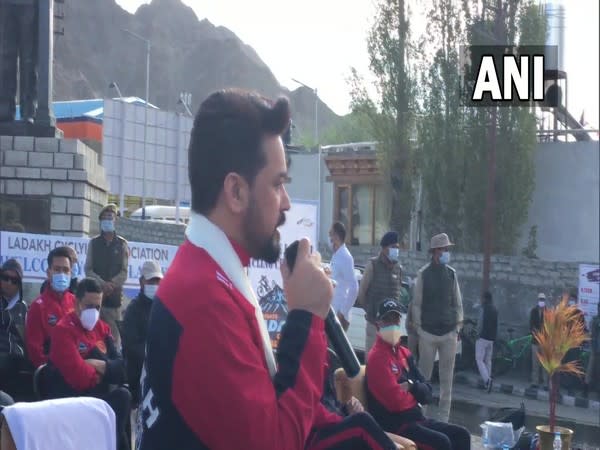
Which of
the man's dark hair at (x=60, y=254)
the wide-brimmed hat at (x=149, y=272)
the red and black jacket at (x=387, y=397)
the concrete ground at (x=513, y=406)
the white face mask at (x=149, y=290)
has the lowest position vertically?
the concrete ground at (x=513, y=406)

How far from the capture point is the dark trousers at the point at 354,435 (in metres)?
3.67

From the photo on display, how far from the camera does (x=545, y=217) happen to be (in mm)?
27594

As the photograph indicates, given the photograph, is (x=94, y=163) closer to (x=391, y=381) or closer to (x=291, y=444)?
(x=391, y=381)

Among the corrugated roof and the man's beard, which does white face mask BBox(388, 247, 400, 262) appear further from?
the corrugated roof

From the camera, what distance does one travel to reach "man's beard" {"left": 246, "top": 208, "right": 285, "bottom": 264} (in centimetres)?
200

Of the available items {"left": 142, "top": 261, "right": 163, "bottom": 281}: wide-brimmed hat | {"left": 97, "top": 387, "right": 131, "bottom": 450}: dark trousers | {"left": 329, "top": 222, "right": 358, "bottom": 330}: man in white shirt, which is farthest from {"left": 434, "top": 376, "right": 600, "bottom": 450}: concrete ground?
{"left": 97, "top": 387, "right": 131, "bottom": 450}: dark trousers

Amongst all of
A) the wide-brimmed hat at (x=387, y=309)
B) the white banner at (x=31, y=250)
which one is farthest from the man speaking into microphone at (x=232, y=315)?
the white banner at (x=31, y=250)

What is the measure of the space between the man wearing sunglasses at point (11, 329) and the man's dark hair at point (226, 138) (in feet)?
18.3

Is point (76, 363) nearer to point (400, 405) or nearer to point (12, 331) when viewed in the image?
point (12, 331)

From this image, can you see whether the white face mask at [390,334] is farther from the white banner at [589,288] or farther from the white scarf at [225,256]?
the white banner at [589,288]

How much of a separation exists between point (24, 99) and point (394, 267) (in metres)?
5.19

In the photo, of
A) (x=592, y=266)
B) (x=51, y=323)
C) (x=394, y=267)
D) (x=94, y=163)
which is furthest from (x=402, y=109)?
(x=51, y=323)

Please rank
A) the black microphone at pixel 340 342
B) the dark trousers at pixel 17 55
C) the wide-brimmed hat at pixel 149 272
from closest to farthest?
the black microphone at pixel 340 342
the wide-brimmed hat at pixel 149 272
the dark trousers at pixel 17 55

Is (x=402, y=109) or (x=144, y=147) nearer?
(x=144, y=147)
